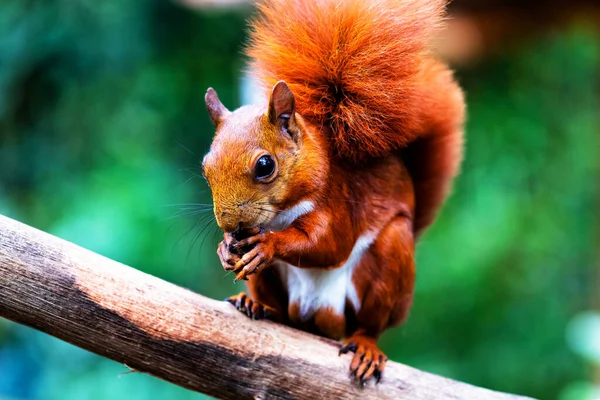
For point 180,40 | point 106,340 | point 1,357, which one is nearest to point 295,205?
point 106,340

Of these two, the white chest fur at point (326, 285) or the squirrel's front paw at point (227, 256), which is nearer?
the squirrel's front paw at point (227, 256)

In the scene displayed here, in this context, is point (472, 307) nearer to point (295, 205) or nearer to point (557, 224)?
point (557, 224)

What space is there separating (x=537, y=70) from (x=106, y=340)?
344 cm

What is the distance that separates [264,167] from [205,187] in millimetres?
2234

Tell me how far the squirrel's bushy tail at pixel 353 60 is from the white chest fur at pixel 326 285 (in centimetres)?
24

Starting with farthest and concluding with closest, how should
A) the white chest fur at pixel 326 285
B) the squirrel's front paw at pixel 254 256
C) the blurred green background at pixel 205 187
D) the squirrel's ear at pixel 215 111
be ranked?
1. the blurred green background at pixel 205 187
2. the white chest fur at pixel 326 285
3. the squirrel's ear at pixel 215 111
4. the squirrel's front paw at pixel 254 256

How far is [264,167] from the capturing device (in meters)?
1.34

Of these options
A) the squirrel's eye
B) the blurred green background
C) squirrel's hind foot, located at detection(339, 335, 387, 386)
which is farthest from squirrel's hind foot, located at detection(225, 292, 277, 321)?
the blurred green background

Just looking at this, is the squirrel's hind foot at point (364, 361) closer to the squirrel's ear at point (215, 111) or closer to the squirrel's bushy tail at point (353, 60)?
the squirrel's bushy tail at point (353, 60)

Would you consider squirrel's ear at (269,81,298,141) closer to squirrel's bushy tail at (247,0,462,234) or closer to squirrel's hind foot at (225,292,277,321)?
squirrel's bushy tail at (247,0,462,234)

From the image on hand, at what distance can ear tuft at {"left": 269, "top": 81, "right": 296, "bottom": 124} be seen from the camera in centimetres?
135

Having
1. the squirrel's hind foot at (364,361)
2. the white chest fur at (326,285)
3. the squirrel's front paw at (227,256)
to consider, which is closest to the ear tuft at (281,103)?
the squirrel's front paw at (227,256)

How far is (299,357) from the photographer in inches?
59.2

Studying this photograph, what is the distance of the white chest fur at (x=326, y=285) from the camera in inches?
63.4
